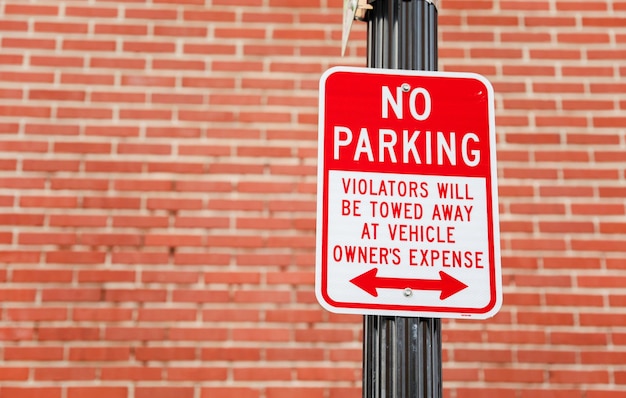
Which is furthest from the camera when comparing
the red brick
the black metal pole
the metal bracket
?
the red brick

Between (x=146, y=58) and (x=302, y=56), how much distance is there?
0.77 meters

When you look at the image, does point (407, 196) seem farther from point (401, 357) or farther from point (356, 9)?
point (356, 9)

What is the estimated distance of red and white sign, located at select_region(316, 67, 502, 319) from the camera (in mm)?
2207

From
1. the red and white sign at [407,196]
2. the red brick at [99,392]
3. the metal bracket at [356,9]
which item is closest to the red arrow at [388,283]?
the red and white sign at [407,196]

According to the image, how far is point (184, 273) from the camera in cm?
396

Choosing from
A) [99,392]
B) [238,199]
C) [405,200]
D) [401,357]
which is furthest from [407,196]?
[99,392]

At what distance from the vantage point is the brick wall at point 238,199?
3.87 metres

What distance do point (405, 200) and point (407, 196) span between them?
0.01m

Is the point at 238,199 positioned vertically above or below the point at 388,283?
above

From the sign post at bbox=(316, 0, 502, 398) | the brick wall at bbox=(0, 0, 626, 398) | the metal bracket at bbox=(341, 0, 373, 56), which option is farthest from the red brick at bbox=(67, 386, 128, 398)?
the metal bracket at bbox=(341, 0, 373, 56)

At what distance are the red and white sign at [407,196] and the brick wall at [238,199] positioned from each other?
1.71 meters

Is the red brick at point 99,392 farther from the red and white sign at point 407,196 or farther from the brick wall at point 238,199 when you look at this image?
the red and white sign at point 407,196

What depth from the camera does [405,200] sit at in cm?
226

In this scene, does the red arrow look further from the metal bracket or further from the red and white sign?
the metal bracket
